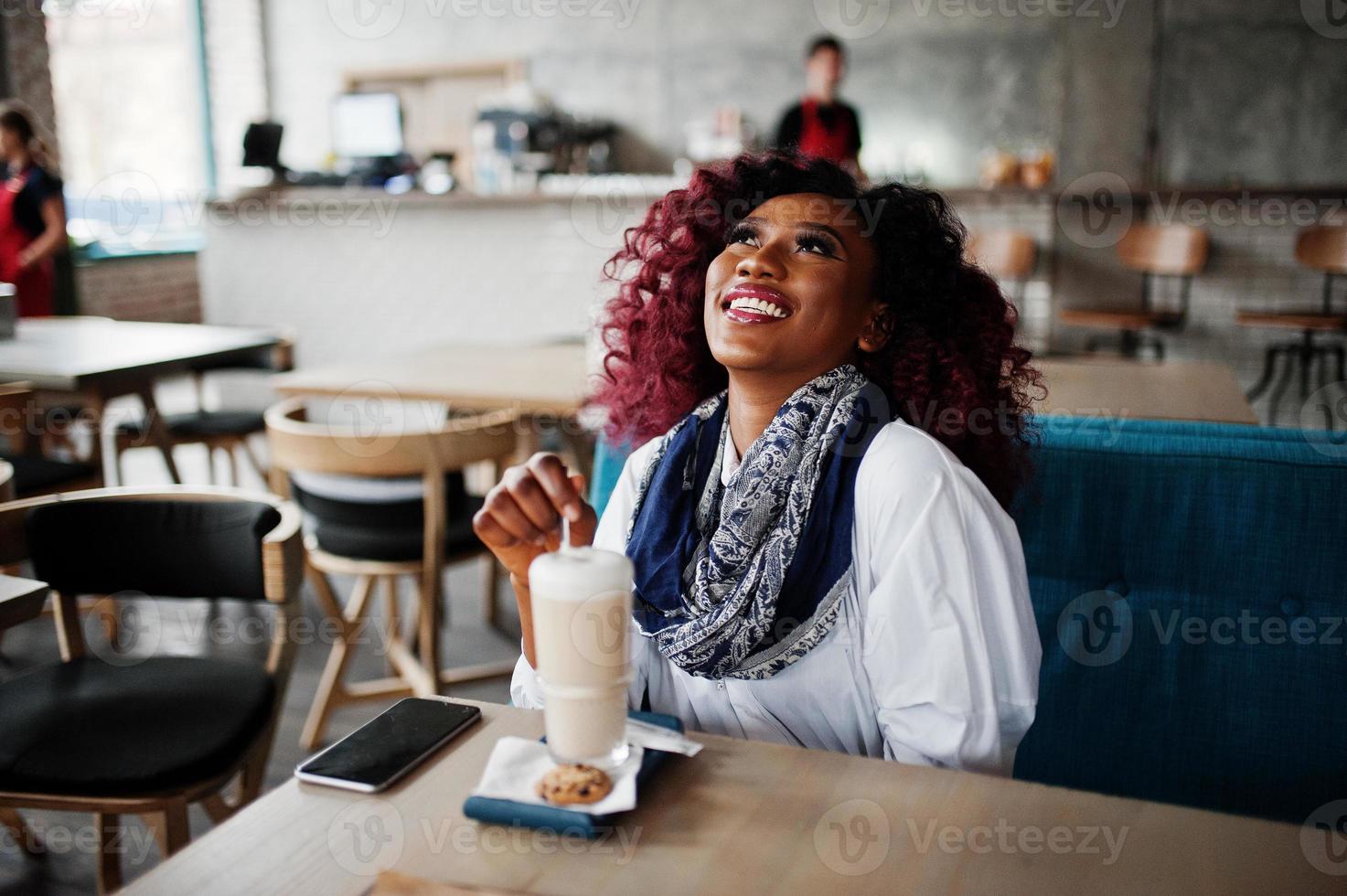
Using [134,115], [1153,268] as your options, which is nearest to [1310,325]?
[1153,268]

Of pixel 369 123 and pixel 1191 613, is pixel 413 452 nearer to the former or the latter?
pixel 1191 613

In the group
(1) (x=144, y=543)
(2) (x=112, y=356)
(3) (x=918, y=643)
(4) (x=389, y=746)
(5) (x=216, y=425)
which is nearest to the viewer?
(4) (x=389, y=746)

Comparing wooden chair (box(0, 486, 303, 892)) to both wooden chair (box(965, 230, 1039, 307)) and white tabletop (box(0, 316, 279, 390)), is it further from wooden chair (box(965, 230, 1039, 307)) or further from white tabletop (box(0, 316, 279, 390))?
wooden chair (box(965, 230, 1039, 307))

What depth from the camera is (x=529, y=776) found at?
93cm

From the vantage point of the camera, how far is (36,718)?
1.74 meters

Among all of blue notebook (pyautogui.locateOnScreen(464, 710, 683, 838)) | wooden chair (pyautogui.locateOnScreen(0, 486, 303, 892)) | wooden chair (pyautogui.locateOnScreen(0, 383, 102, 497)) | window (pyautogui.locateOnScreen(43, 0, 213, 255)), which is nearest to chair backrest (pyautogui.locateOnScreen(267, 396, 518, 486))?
wooden chair (pyautogui.locateOnScreen(0, 486, 303, 892))

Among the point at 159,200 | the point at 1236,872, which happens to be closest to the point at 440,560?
the point at 1236,872

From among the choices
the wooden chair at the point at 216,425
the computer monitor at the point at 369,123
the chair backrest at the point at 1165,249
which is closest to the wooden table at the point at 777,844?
the wooden chair at the point at 216,425

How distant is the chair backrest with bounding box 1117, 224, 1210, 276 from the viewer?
5496 millimetres

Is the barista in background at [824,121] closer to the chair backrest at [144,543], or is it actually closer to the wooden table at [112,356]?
the wooden table at [112,356]

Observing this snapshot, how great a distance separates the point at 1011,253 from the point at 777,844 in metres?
4.87

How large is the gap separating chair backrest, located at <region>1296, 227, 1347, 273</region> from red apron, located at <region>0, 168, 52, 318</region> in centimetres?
613

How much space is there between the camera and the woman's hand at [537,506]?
3.48 ft

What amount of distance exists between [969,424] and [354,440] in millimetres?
1499
